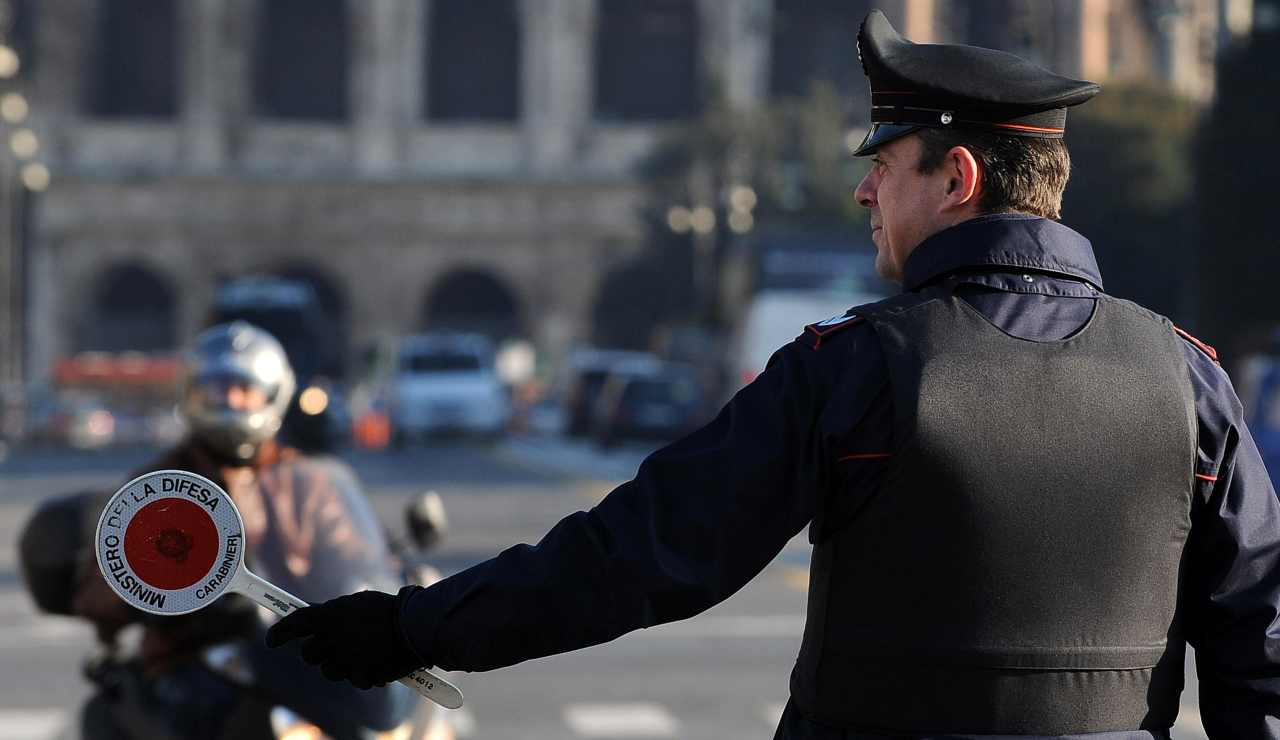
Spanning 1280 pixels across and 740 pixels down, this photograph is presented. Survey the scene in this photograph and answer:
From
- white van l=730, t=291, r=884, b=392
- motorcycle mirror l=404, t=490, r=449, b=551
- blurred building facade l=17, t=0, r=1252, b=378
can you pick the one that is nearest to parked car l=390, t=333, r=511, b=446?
white van l=730, t=291, r=884, b=392

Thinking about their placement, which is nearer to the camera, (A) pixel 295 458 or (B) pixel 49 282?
(A) pixel 295 458

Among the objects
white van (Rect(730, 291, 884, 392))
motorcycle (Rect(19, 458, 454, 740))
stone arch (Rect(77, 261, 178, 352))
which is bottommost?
stone arch (Rect(77, 261, 178, 352))

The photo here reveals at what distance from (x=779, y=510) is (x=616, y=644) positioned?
1053cm

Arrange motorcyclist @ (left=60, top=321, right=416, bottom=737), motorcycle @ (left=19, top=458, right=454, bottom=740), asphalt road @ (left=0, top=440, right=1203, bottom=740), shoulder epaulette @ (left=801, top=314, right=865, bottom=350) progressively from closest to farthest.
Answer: shoulder epaulette @ (left=801, top=314, right=865, bottom=350)
motorcycle @ (left=19, top=458, right=454, bottom=740)
motorcyclist @ (left=60, top=321, right=416, bottom=737)
asphalt road @ (left=0, top=440, right=1203, bottom=740)

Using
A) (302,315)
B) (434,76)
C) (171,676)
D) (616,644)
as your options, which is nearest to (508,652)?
(171,676)

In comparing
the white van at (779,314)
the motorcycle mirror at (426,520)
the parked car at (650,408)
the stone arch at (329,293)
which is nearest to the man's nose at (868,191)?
the motorcycle mirror at (426,520)

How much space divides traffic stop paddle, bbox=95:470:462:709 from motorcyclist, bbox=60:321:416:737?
2.17 meters

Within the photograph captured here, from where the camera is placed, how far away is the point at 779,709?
1056 centimetres

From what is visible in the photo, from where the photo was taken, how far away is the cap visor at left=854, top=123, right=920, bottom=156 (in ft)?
10.8

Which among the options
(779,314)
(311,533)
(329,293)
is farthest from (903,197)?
(329,293)

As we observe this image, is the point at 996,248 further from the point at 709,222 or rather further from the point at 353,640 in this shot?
the point at 709,222

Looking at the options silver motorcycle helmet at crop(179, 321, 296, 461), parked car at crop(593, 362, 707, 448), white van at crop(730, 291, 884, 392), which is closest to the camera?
silver motorcycle helmet at crop(179, 321, 296, 461)

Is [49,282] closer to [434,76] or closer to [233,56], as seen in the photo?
[233,56]

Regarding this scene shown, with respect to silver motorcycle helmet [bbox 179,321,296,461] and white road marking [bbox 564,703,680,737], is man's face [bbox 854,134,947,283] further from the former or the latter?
white road marking [bbox 564,703,680,737]
